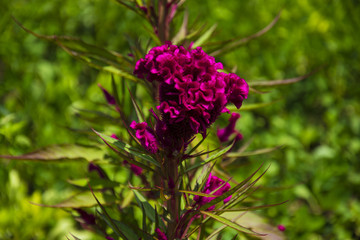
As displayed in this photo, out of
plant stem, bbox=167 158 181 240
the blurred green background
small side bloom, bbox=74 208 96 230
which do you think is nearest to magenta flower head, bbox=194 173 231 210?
plant stem, bbox=167 158 181 240

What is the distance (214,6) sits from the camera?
7.73ft

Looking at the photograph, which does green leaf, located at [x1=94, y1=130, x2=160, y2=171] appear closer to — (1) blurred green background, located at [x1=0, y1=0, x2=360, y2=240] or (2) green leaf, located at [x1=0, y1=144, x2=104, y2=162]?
(2) green leaf, located at [x1=0, y1=144, x2=104, y2=162]

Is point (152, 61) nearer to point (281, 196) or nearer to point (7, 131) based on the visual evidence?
point (7, 131)

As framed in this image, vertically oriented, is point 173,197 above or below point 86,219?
above

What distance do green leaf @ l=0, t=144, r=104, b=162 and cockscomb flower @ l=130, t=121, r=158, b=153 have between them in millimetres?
290

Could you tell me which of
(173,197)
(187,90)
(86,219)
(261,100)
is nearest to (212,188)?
(173,197)

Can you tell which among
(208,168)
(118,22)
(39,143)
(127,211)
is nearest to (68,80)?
(39,143)

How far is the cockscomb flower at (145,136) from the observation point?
1.76 feet

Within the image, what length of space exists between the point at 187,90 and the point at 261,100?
147cm

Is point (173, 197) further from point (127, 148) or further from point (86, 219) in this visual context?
point (86, 219)

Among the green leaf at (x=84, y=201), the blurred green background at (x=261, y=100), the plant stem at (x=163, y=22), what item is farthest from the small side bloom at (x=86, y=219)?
the blurred green background at (x=261, y=100)

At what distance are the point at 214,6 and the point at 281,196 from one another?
1.33m

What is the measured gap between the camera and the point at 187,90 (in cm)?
52

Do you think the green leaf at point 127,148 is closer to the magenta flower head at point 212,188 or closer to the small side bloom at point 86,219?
the magenta flower head at point 212,188
